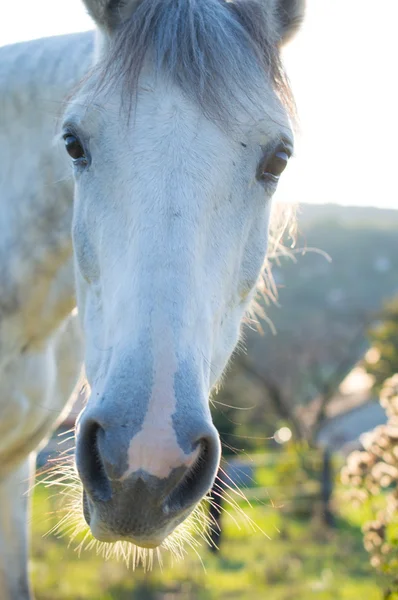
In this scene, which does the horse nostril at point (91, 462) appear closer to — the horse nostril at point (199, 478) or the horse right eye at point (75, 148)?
the horse nostril at point (199, 478)

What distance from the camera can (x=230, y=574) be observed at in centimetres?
648

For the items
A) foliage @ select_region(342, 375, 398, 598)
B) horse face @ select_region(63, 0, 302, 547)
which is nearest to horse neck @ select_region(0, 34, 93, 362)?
horse face @ select_region(63, 0, 302, 547)

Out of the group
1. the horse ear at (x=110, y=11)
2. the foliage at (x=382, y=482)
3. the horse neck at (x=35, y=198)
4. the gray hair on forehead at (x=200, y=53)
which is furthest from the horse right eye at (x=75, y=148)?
the foliage at (x=382, y=482)

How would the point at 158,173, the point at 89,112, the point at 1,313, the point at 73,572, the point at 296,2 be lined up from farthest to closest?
the point at 73,572 → the point at 1,313 → the point at 296,2 → the point at 89,112 → the point at 158,173

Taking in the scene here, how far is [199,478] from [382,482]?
1973 mm

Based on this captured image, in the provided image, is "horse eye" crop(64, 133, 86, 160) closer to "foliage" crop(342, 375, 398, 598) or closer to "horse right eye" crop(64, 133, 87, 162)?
"horse right eye" crop(64, 133, 87, 162)

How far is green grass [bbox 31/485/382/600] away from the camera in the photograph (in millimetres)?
5445

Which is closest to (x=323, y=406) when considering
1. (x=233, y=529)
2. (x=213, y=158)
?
(x=233, y=529)

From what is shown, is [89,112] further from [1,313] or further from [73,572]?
[73,572]

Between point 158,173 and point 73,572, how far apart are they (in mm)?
5130

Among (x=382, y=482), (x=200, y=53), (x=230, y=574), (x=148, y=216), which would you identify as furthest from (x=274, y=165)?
(x=230, y=574)

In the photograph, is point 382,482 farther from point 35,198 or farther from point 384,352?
point 384,352

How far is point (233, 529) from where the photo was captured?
9.02 m

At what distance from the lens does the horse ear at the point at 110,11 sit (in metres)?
2.30
